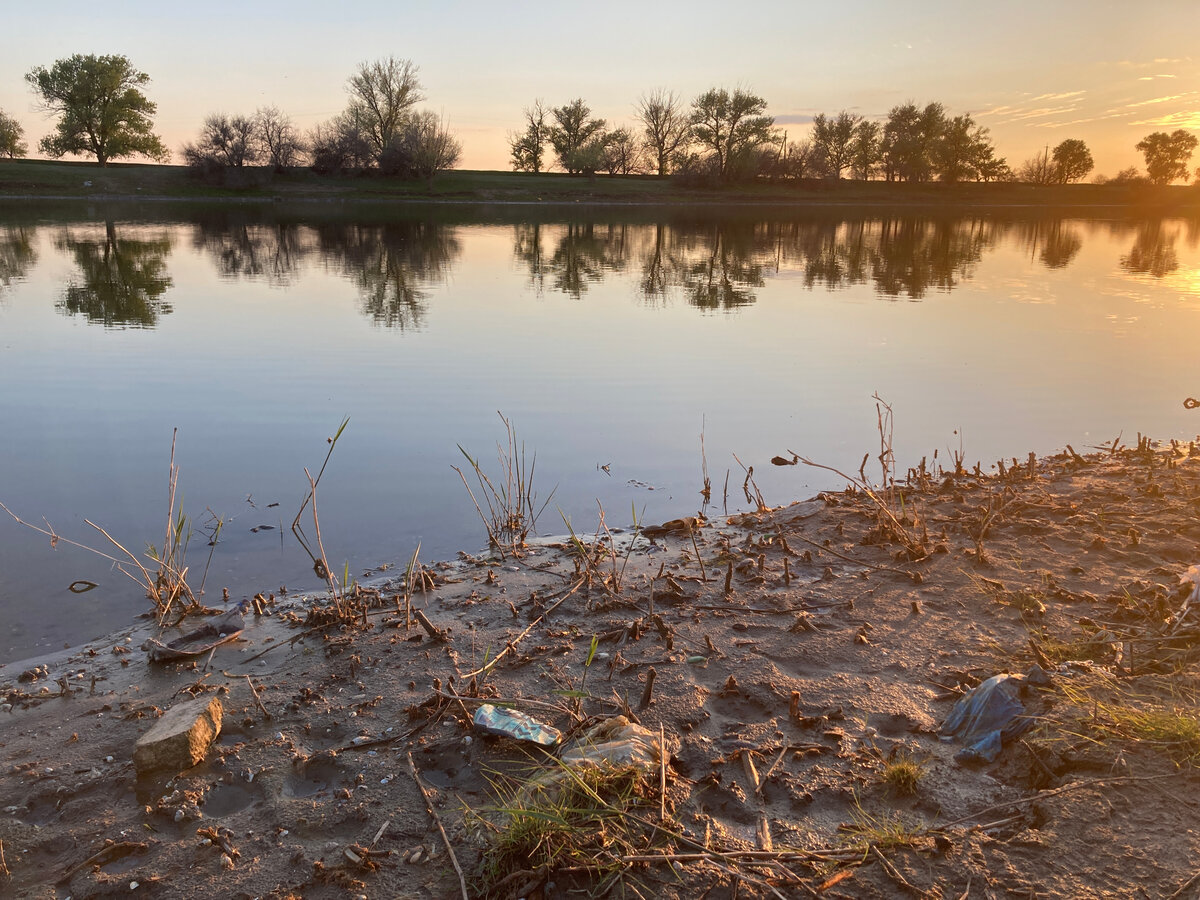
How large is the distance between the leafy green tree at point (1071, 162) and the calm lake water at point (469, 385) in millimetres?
95042

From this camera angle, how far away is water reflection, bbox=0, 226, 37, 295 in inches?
778

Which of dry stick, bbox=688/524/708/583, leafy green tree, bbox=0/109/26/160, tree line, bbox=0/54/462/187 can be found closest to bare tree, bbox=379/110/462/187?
tree line, bbox=0/54/462/187

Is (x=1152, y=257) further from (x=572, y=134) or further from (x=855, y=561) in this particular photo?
(x=572, y=134)

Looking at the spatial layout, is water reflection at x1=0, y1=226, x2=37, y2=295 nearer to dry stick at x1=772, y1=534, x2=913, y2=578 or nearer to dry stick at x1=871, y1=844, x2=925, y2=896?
dry stick at x1=772, y1=534, x2=913, y2=578

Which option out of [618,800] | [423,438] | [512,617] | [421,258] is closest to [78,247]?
[421,258]

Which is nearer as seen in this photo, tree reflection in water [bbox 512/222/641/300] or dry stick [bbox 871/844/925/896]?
dry stick [bbox 871/844/925/896]

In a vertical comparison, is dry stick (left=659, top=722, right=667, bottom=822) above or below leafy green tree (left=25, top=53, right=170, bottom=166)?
below

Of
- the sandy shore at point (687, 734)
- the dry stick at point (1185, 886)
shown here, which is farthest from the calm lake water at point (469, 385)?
the dry stick at point (1185, 886)

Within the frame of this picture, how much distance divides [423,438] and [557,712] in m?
5.38

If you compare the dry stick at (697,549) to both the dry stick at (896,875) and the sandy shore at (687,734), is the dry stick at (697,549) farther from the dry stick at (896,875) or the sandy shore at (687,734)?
the dry stick at (896,875)

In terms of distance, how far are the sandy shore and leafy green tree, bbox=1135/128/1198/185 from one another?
121992 mm

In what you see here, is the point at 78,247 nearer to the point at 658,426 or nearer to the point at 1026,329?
the point at 658,426

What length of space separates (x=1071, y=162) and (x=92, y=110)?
114992mm

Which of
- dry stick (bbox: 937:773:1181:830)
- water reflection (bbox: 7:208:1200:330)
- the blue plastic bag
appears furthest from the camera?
water reflection (bbox: 7:208:1200:330)
